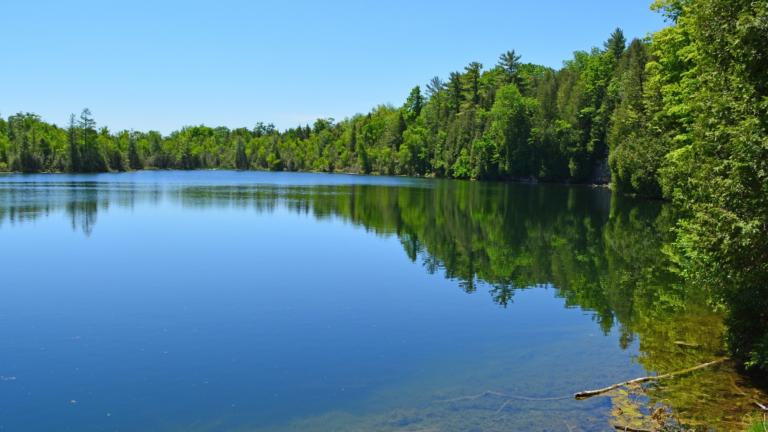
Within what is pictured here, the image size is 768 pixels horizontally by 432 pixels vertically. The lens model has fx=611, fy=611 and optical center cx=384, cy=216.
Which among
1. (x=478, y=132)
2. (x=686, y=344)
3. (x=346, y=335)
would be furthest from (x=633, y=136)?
(x=478, y=132)

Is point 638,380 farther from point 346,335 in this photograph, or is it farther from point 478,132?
point 478,132

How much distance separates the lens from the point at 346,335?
15.6 meters

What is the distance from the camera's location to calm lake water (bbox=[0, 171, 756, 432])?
1080 centimetres

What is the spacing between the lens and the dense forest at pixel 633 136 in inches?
439

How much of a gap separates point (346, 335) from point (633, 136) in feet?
179

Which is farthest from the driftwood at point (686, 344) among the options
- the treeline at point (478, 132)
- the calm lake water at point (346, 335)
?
the treeline at point (478, 132)

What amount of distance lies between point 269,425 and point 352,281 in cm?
1231

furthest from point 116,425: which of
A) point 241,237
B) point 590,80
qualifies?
point 590,80

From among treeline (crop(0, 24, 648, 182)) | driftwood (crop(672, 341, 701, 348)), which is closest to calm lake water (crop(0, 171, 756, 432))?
driftwood (crop(672, 341, 701, 348))

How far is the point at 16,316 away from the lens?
16.8 m

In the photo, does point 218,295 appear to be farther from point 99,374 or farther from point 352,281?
point 99,374

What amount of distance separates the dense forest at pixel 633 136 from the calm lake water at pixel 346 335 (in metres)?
1.97

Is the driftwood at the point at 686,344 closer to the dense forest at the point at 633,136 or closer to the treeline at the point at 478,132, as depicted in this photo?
the dense forest at the point at 633,136

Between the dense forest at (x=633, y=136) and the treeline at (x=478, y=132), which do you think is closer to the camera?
the dense forest at (x=633, y=136)
